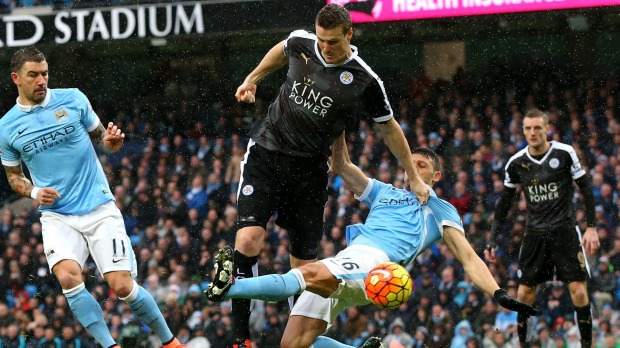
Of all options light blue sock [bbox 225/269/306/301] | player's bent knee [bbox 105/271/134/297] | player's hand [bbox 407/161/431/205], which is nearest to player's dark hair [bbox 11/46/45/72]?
player's bent knee [bbox 105/271/134/297]

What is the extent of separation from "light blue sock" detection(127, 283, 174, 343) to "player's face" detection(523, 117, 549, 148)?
4.27 m

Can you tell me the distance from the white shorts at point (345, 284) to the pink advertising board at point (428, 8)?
30.0 ft

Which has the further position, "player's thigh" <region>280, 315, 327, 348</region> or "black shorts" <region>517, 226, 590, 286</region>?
"black shorts" <region>517, 226, 590, 286</region>

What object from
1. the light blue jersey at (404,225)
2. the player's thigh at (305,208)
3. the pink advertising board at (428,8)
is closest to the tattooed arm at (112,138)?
the player's thigh at (305,208)

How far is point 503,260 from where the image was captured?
14.2m

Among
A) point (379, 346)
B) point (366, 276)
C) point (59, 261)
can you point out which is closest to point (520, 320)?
point (379, 346)

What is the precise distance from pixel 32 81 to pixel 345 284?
2.85 m

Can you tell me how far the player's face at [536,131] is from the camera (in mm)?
10492

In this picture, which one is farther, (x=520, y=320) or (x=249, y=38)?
(x=249, y=38)

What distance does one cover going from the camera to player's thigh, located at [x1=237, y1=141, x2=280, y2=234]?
8016 millimetres

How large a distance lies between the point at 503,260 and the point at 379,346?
20.0 ft

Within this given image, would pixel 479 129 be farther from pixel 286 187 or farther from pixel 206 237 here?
pixel 286 187

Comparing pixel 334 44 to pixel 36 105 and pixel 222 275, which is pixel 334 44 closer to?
pixel 222 275

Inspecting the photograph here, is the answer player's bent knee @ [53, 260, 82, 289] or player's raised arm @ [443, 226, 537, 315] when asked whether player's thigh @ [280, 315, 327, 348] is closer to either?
player's raised arm @ [443, 226, 537, 315]
